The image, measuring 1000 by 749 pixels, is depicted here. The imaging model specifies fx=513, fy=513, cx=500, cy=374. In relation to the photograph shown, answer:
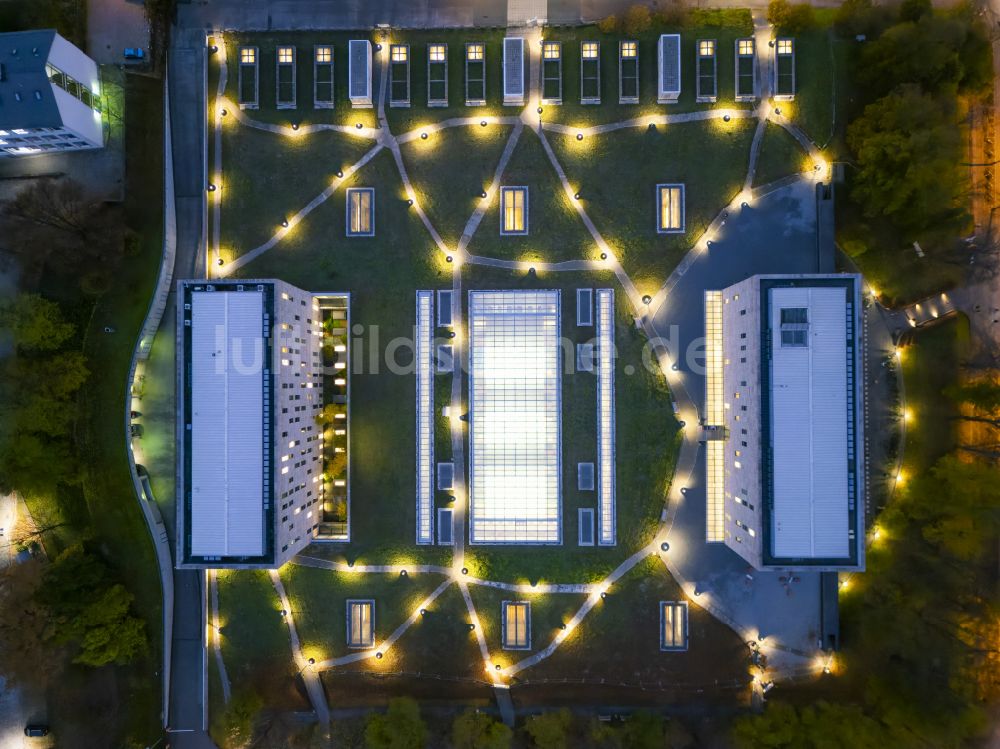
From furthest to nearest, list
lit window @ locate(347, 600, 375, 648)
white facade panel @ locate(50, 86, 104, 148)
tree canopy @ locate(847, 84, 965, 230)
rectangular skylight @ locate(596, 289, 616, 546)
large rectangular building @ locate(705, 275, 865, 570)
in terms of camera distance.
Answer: lit window @ locate(347, 600, 375, 648)
rectangular skylight @ locate(596, 289, 616, 546)
white facade panel @ locate(50, 86, 104, 148)
tree canopy @ locate(847, 84, 965, 230)
large rectangular building @ locate(705, 275, 865, 570)

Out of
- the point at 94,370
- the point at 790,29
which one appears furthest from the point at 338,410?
the point at 790,29

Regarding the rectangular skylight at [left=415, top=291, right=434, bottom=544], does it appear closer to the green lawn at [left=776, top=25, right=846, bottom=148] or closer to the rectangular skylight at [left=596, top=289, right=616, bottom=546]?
the rectangular skylight at [left=596, top=289, right=616, bottom=546]

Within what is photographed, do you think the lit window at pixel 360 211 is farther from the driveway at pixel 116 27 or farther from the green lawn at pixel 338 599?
the green lawn at pixel 338 599

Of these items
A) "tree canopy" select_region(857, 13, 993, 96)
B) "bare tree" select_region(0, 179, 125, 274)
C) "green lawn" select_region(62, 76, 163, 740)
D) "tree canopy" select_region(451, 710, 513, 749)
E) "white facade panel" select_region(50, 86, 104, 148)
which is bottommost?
"tree canopy" select_region(451, 710, 513, 749)

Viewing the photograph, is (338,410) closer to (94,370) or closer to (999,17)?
(94,370)

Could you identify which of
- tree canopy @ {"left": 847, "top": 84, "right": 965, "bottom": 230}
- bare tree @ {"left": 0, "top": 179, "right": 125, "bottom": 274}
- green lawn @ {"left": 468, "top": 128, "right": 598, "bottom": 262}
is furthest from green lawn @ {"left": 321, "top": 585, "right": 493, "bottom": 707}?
tree canopy @ {"left": 847, "top": 84, "right": 965, "bottom": 230}

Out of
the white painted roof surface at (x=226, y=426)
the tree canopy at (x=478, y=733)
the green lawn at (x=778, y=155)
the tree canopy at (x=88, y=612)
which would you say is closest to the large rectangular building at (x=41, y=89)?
the white painted roof surface at (x=226, y=426)
